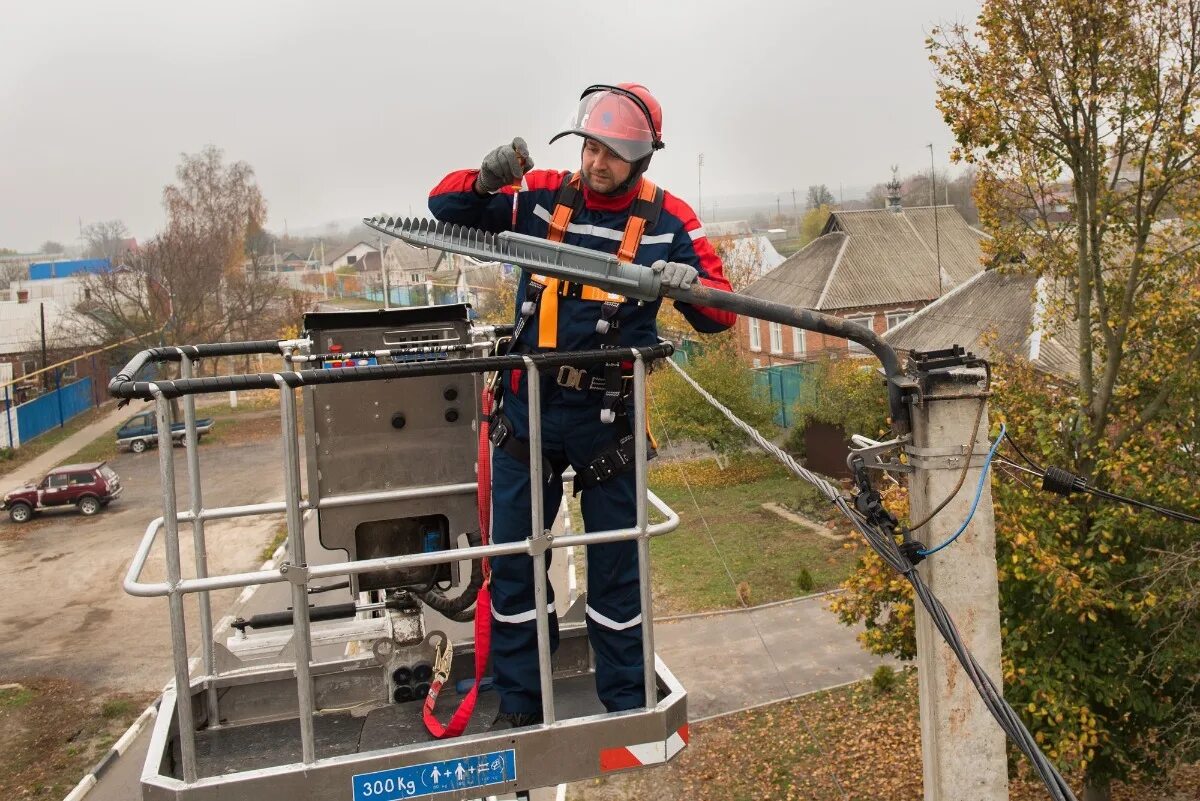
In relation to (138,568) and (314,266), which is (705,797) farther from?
(314,266)

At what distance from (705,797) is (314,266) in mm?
115672

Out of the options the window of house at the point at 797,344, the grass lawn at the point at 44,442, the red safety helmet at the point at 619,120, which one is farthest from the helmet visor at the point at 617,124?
the grass lawn at the point at 44,442

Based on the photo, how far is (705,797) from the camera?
15359mm

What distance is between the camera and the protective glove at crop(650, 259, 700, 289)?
12.8 feet

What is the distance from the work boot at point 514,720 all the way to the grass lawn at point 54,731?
13.7m

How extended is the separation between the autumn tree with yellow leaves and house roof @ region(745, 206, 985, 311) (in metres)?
23.2

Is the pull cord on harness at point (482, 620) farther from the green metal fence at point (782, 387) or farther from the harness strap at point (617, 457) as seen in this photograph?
the green metal fence at point (782, 387)

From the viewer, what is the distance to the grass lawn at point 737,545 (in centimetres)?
2333

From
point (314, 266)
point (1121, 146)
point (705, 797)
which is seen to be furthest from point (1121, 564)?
point (314, 266)


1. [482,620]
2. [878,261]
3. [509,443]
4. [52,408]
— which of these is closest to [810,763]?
[482,620]

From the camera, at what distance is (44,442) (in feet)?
148

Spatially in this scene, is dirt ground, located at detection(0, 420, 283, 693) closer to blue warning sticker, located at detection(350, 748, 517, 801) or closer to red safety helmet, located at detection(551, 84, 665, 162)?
blue warning sticker, located at detection(350, 748, 517, 801)

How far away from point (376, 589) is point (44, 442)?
45485 millimetres

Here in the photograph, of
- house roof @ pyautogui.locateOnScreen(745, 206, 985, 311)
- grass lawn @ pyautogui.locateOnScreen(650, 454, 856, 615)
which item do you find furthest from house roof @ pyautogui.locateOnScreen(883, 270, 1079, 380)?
house roof @ pyautogui.locateOnScreen(745, 206, 985, 311)
